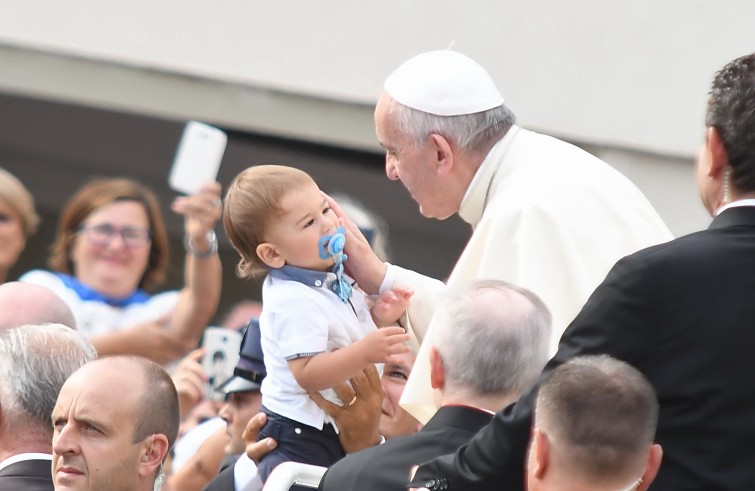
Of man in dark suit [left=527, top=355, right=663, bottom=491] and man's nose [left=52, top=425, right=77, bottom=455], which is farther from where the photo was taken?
man's nose [left=52, top=425, right=77, bottom=455]

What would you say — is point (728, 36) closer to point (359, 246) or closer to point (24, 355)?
point (359, 246)

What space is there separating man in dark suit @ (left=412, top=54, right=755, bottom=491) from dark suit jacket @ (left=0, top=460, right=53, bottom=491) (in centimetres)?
139

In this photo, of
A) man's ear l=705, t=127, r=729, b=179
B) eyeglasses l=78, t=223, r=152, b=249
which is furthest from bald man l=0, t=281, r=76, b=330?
man's ear l=705, t=127, r=729, b=179

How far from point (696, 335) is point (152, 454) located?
1.47 metres

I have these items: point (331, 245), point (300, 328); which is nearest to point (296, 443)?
point (300, 328)

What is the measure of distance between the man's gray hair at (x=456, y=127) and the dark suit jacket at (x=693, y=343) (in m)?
1.37

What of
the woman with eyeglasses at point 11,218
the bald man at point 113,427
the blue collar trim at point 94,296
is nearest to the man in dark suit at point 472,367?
the bald man at point 113,427

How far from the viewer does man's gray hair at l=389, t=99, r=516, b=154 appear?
4129 millimetres

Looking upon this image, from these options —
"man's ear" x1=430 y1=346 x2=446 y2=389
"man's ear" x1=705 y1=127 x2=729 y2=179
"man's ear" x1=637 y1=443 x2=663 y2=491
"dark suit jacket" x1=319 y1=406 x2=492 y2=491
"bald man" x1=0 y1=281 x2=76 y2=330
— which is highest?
"man's ear" x1=705 y1=127 x2=729 y2=179

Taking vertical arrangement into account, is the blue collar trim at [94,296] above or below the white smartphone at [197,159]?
below

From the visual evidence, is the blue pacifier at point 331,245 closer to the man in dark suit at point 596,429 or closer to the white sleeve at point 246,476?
the white sleeve at point 246,476

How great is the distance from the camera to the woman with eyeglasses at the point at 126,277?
5.84 meters

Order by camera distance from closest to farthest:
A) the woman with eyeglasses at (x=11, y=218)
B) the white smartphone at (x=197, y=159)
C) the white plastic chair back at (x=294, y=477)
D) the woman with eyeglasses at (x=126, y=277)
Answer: the white plastic chair back at (x=294, y=477)
the white smartphone at (x=197, y=159)
the woman with eyeglasses at (x=126, y=277)
the woman with eyeglasses at (x=11, y=218)

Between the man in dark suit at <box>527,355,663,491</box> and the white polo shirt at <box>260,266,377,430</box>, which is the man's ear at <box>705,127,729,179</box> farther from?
the white polo shirt at <box>260,266,377,430</box>
